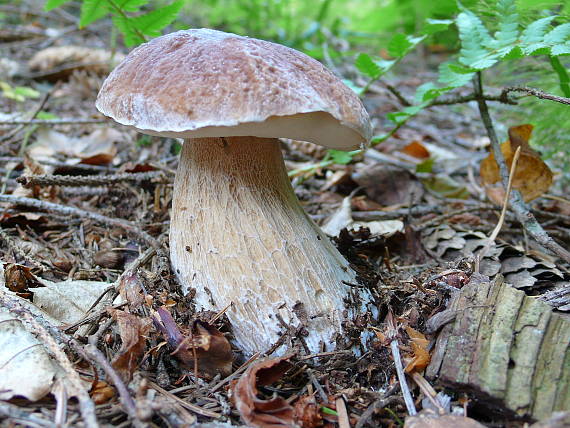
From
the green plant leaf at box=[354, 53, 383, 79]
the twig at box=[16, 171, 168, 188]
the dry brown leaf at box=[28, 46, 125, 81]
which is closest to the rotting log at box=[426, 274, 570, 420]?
the green plant leaf at box=[354, 53, 383, 79]

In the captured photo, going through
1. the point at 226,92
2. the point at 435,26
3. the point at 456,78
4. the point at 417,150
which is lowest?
the point at 417,150

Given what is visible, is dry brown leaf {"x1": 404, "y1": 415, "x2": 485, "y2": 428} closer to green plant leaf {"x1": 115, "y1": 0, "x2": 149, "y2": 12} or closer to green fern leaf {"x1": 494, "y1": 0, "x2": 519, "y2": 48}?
green fern leaf {"x1": 494, "y1": 0, "x2": 519, "y2": 48}

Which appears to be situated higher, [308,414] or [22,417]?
[22,417]

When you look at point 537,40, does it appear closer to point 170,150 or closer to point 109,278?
point 109,278

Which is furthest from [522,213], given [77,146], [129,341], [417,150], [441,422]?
[77,146]

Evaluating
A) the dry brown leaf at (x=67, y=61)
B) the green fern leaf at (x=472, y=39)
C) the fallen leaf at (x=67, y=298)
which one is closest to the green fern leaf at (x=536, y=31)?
the green fern leaf at (x=472, y=39)

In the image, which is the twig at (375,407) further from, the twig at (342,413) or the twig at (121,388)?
the twig at (121,388)

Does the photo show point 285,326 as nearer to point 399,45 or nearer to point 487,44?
point 487,44
